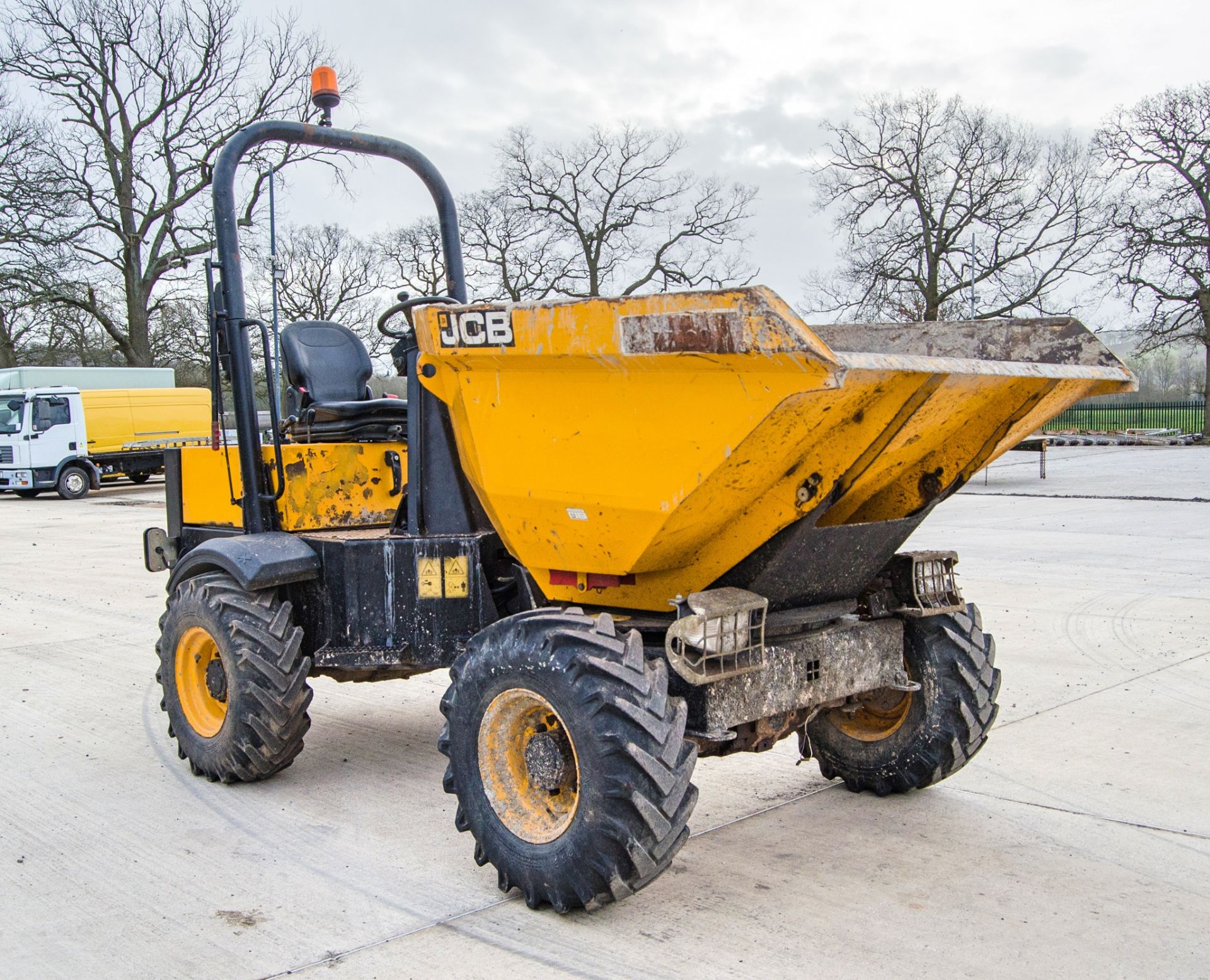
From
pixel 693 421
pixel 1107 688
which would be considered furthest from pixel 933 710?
pixel 1107 688

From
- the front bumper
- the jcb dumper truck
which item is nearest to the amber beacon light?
the jcb dumper truck

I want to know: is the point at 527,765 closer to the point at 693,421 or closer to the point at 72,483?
the point at 693,421

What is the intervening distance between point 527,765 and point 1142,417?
150ft

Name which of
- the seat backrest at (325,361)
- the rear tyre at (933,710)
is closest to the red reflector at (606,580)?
the rear tyre at (933,710)

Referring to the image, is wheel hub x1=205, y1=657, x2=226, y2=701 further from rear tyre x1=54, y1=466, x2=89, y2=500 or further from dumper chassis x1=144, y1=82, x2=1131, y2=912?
rear tyre x1=54, y1=466, x2=89, y2=500

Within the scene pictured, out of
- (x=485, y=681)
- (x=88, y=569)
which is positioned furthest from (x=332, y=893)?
(x=88, y=569)

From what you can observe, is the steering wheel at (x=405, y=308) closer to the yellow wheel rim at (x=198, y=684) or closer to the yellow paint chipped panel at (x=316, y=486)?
the yellow paint chipped panel at (x=316, y=486)

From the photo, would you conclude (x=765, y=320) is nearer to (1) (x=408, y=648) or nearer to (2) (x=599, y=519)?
(2) (x=599, y=519)

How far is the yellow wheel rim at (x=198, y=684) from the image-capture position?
5152 millimetres

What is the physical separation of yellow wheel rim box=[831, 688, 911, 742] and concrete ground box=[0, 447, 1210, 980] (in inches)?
10.3

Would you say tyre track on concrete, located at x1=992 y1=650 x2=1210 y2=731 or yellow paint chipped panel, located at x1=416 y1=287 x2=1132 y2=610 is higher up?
yellow paint chipped panel, located at x1=416 y1=287 x2=1132 y2=610

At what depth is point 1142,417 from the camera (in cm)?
4466

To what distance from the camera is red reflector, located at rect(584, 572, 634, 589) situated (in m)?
3.95

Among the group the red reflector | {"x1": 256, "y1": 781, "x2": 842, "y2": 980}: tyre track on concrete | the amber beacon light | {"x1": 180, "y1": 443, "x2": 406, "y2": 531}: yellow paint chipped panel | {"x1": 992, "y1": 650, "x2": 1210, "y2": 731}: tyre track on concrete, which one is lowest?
{"x1": 992, "y1": 650, "x2": 1210, "y2": 731}: tyre track on concrete
